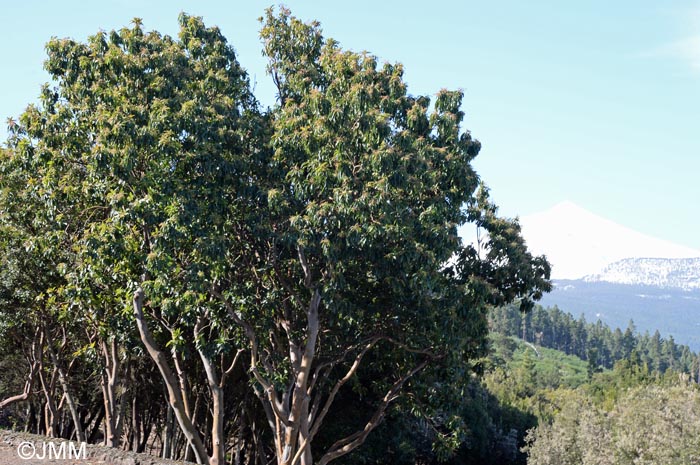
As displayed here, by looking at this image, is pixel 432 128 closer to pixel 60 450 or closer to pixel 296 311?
pixel 296 311

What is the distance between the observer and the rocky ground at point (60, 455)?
16266 mm

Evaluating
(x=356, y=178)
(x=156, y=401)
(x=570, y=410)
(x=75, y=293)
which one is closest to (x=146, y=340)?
(x=75, y=293)

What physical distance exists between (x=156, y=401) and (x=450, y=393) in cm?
1747

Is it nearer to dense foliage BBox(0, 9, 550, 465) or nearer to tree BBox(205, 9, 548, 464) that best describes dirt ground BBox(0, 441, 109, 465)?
dense foliage BBox(0, 9, 550, 465)

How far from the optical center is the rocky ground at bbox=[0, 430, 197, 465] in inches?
640

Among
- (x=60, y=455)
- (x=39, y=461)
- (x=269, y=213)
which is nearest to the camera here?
(x=39, y=461)

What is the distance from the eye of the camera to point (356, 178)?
15.9 m

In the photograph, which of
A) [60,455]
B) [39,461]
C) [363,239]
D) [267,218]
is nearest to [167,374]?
[60,455]

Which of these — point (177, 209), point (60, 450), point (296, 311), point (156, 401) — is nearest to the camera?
point (177, 209)

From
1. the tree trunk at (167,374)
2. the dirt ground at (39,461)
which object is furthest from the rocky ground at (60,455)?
the tree trunk at (167,374)

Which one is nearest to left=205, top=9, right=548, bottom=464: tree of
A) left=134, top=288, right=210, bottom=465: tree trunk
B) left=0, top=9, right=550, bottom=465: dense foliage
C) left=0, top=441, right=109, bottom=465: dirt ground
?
left=0, top=9, right=550, bottom=465: dense foliage

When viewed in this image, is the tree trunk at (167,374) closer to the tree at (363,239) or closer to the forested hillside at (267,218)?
the forested hillside at (267,218)

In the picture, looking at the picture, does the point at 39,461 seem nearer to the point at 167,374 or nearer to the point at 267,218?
the point at 167,374

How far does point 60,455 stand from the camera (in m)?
16.6
